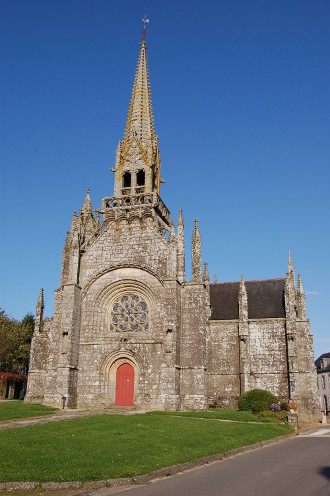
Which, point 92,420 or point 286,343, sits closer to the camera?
point 92,420

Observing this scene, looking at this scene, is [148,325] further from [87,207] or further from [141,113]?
[141,113]

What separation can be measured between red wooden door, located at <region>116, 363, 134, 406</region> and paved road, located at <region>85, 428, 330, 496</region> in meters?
14.6

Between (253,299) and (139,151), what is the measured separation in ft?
47.3

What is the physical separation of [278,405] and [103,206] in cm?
1778

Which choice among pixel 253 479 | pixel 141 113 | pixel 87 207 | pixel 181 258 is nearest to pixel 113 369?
pixel 181 258

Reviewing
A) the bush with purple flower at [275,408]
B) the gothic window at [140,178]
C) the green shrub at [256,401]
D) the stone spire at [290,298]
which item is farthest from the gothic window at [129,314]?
the stone spire at [290,298]

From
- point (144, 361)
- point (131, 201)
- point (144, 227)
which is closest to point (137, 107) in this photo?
point (131, 201)

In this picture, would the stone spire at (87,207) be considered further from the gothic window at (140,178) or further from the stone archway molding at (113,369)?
the stone archway molding at (113,369)

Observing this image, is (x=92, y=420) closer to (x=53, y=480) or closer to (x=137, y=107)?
(x=53, y=480)

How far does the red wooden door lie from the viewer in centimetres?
2781

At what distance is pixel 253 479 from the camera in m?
10.2

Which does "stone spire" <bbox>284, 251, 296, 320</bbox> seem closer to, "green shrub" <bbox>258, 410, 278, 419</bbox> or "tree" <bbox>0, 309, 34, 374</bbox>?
"green shrub" <bbox>258, 410, 278, 419</bbox>

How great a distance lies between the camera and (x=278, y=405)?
26.2 metres

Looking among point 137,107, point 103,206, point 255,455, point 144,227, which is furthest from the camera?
point 137,107
